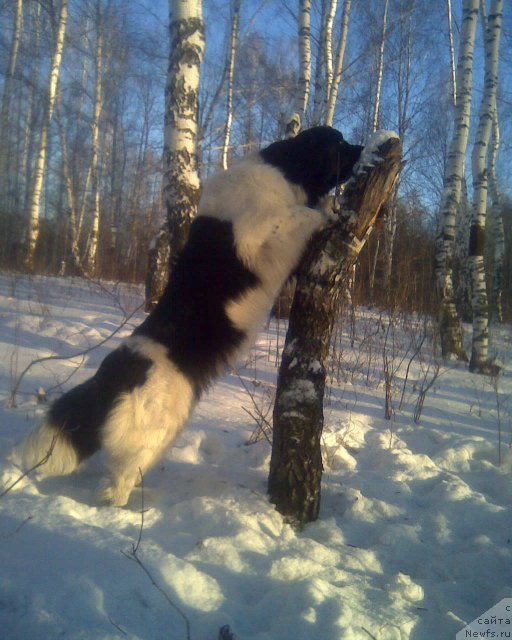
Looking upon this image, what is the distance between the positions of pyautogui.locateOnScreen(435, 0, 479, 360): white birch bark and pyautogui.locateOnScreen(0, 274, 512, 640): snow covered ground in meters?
2.89

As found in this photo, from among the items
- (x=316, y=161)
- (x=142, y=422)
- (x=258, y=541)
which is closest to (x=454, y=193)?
(x=316, y=161)

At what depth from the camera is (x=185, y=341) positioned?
7.12ft

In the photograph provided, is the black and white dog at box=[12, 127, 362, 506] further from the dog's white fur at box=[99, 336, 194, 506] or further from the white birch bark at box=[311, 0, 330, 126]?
the white birch bark at box=[311, 0, 330, 126]

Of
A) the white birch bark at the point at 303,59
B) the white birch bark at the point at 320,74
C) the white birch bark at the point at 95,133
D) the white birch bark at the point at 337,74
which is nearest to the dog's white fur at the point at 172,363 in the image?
the white birch bark at the point at 303,59

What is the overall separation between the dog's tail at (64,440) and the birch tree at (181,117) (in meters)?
2.70

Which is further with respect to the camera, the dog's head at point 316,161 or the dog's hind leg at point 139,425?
the dog's head at point 316,161

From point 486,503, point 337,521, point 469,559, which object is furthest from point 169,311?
point 486,503

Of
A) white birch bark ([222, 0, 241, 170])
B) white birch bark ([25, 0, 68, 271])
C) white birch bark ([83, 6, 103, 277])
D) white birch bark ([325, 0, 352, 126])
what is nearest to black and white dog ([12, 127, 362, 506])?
white birch bark ([325, 0, 352, 126])

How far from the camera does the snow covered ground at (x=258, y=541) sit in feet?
4.38

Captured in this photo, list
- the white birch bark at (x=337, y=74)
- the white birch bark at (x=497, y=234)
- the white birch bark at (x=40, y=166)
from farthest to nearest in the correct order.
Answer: the white birch bark at (x=497, y=234) → the white birch bark at (x=40, y=166) → the white birch bark at (x=337, y=74)

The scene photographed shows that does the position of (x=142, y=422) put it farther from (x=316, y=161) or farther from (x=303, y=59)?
(x=303, y=59)

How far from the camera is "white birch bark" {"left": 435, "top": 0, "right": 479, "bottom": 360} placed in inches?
245

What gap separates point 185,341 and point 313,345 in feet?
2.19

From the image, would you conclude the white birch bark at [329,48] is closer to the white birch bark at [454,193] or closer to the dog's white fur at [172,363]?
the white birch bark at [454,193]
